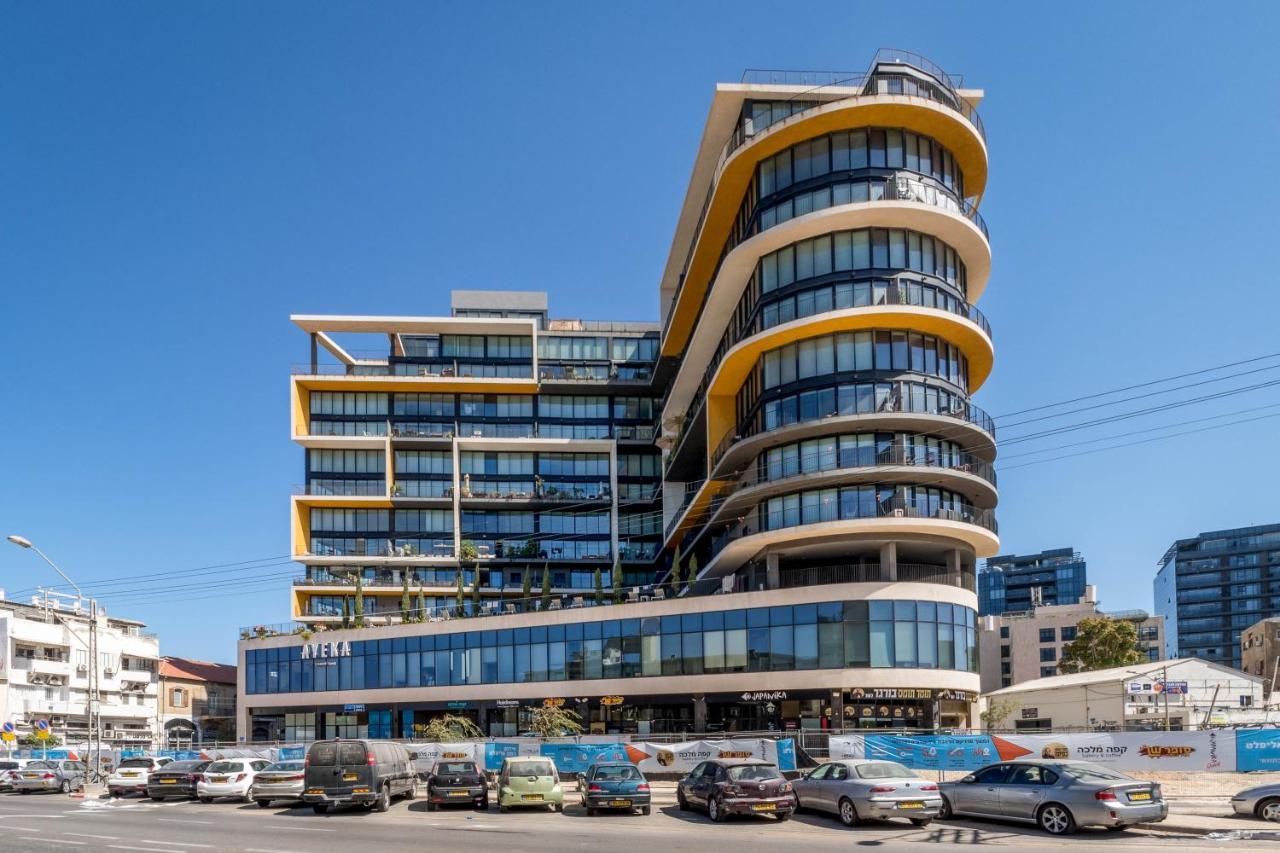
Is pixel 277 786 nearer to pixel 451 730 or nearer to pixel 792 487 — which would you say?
pixel 451 730

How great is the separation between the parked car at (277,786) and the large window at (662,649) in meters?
26.8

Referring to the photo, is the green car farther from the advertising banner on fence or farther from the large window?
the large window

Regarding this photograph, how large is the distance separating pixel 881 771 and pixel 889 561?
27.5m

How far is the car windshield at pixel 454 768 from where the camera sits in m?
31.7

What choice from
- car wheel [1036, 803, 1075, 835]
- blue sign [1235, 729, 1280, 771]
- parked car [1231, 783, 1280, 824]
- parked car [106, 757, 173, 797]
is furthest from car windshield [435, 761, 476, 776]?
blue sign [1235, 729, 1280, 771]

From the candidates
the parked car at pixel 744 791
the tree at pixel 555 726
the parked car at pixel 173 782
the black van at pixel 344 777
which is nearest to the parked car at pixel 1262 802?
the parked car at pixel 744 791

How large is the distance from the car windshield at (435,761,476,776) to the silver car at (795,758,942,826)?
10513mm

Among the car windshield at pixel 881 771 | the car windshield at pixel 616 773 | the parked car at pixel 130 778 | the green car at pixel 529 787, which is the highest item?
the car windshield at pixel 881 771

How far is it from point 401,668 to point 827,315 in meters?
39.8

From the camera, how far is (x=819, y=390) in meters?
53.2

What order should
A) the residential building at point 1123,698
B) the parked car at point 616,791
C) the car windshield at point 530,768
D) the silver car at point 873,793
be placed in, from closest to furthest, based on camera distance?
the silver car at point 873,793 → the parked car at point 616,791 → the car windshield at point 530,768 → the residential building at point 1123,698

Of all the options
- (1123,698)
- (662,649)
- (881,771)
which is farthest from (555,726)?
(1123,698)

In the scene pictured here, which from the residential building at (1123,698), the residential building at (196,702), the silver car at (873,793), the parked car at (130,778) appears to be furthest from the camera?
the residential building at (196,702)

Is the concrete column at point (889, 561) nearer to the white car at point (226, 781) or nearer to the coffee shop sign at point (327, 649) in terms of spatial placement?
the white car at point (226, 781)
